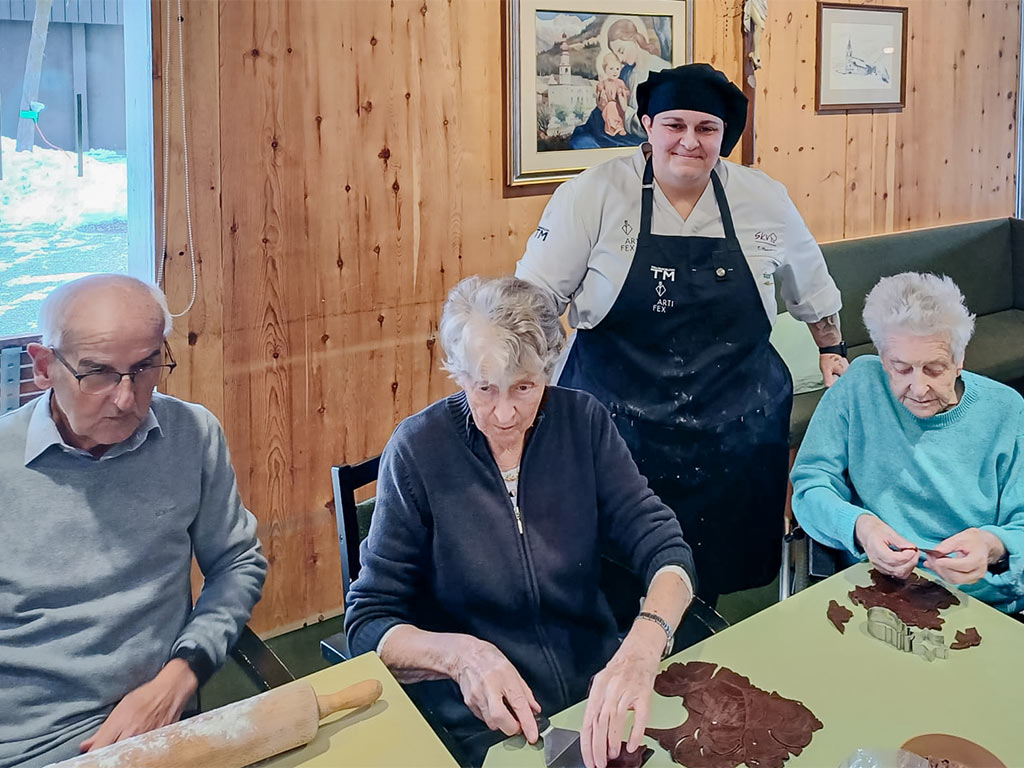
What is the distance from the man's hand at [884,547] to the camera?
1.43m

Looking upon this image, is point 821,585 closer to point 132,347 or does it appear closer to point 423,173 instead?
point 132,347

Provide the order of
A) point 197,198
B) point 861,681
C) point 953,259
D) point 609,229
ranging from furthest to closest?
point 953,259 < point 197,198 < point 609,229 < point 861,681

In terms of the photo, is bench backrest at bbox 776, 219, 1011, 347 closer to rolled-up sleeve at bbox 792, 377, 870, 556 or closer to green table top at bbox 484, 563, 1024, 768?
rolled-up sleeve at bbox 792, 377, 870, 556

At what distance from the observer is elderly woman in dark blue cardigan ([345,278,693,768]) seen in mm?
1285

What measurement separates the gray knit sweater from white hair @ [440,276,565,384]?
Result: 0.35 meters

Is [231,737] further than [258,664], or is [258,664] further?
[258,664]

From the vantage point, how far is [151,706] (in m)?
1.15

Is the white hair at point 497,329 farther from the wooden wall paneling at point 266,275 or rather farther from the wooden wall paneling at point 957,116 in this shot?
the wooden wall paneling at point 957,116

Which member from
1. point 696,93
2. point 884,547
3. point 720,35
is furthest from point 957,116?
point 884,547

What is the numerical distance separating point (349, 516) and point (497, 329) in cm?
44

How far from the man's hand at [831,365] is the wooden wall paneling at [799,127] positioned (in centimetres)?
129

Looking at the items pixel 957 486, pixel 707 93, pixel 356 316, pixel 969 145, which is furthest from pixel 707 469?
pixel 969 145

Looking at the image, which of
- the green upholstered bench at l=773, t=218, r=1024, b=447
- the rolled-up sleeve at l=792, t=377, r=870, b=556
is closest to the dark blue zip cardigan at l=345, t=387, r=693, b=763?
the rolled-up sleeve at l=792, t=377, r=870, b=556

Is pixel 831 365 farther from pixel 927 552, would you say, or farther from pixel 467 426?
pixel 467 426
